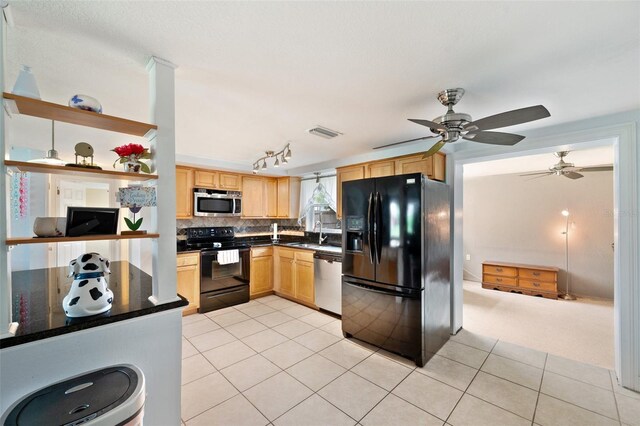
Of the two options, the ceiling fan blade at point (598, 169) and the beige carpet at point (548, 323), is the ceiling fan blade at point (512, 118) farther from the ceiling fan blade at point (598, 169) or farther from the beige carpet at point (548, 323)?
the ceiling fan blade at point (598, 169)

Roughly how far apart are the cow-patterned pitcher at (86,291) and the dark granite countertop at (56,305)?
0.13ft

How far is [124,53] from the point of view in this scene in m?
1.51

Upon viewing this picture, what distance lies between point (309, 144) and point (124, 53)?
2.18 m

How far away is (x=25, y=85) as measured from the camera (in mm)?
1192

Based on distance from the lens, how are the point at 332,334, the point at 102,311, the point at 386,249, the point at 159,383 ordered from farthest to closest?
the point at 332,334
the point at 386,249
the point at 159,383
the point at 102,311

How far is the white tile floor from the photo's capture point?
74.4 inches

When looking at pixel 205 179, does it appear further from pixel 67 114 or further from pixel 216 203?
pixel 67 114

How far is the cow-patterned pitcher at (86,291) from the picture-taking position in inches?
50.7

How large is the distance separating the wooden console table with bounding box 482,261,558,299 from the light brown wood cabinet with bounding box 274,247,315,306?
3774 millimetres

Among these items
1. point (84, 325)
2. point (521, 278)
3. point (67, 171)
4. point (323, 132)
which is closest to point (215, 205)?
point (323, 132)

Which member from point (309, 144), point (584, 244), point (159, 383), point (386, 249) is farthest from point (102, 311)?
point (584, 244)

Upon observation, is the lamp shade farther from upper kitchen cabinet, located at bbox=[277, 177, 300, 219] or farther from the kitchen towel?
upper kitchen cabinet, located at bbox=[277, 177, 300, 219]

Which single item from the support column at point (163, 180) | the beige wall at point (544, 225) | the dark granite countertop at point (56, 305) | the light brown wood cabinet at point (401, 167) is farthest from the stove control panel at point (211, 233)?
the beige wall at point (544, 225)

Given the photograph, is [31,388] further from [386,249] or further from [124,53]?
[386,249]
